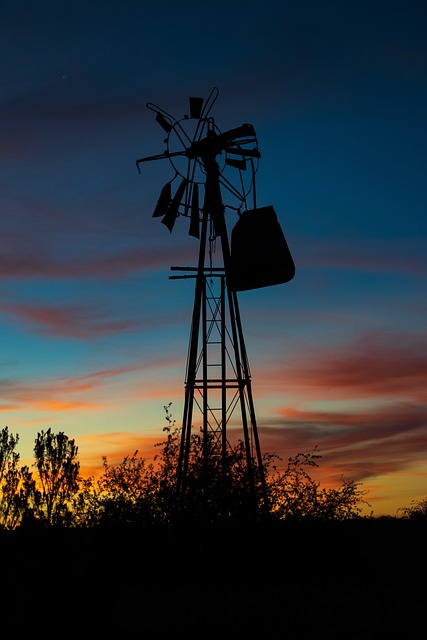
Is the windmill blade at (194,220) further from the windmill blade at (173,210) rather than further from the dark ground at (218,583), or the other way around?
the dark ground at (218,583)

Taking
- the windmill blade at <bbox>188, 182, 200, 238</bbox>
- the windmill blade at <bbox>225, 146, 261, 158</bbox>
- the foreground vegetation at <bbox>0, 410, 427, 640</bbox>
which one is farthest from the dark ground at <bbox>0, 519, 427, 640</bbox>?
the windmill blade at <bbox>225, 146, 261, 158</bbox>

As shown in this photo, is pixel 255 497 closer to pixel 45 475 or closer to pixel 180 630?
pixel 180 630

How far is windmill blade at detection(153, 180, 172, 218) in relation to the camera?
55.5 feet

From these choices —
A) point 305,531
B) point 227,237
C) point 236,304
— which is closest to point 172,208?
point 227,237

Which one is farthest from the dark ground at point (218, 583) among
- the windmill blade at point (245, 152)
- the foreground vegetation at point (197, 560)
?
the windmill blade at point (245, 152)

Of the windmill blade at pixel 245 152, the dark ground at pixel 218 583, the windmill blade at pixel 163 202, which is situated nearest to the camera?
the dark ground at pixel 218 583

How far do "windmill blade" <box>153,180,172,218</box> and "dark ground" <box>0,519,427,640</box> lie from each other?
22.7 feet

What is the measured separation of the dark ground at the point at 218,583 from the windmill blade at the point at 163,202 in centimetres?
692

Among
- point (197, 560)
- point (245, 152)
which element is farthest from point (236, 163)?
point (197, 560)

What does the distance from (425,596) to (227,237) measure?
26.9ft

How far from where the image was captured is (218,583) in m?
15.1

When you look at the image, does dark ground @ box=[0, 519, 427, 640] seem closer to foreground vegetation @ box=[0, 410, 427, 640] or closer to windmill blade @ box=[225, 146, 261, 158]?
foreground vegetation @ box=[0, 410, 427, 640]

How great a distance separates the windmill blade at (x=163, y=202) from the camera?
1693 cm

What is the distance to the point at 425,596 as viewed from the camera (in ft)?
43.5
